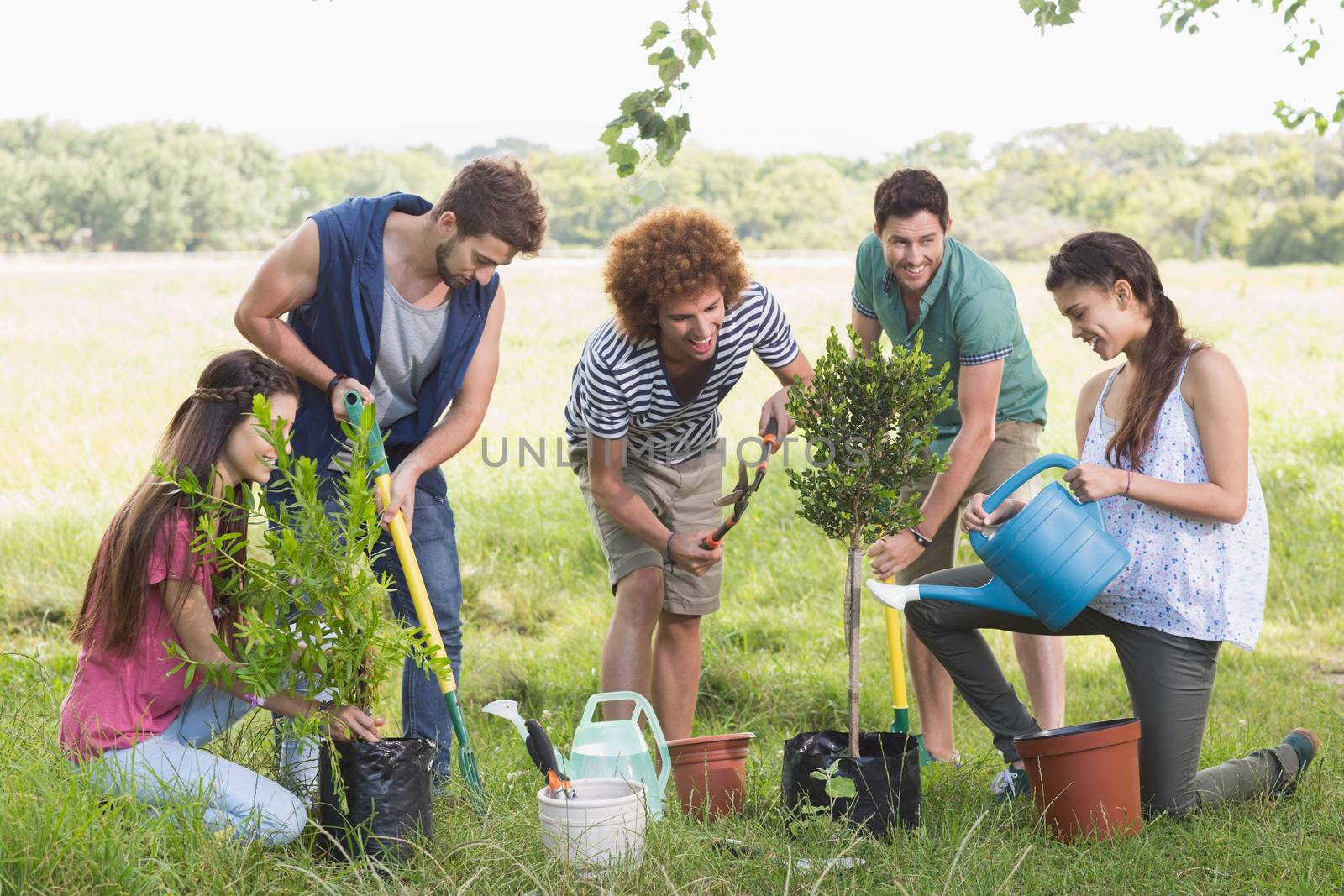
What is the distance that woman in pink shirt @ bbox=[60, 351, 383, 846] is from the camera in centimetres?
259

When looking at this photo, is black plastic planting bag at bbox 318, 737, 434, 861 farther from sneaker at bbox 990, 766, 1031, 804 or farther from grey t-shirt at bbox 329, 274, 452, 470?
sneaker at bbox 990, 766, 1031, 804

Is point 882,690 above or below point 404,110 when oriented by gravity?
below

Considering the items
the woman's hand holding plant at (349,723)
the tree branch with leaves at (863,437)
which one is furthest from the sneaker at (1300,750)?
the woman's hand holding plant at (349,723)

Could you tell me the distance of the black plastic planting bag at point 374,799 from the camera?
8.41ft

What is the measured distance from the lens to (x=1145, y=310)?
3.03 meters

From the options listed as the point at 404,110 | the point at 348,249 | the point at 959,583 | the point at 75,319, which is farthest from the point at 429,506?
the point at 404,110

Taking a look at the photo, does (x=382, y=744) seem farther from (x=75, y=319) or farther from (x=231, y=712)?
(x=75, y=319)

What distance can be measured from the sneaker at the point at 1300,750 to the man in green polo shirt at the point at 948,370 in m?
0.65

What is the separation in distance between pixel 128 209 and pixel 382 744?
3221cm

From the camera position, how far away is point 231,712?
9.36 ft

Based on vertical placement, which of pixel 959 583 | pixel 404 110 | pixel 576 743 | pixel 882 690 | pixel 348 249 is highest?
pixel 404 110

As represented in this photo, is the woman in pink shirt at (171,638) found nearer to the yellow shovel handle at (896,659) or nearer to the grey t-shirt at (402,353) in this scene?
the grey t-shirt at (402,353)

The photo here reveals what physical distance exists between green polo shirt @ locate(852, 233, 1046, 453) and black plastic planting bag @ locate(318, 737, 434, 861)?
165 cm

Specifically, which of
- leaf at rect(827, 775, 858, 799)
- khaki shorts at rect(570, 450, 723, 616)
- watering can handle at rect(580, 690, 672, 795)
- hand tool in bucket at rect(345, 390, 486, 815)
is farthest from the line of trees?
leaf at rect(827, 775, 858, 799)
